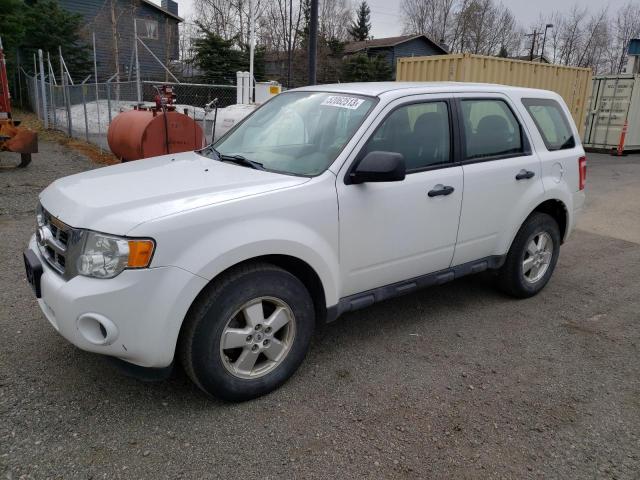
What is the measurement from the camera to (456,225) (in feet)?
13.1

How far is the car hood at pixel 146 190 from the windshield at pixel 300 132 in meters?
0.21

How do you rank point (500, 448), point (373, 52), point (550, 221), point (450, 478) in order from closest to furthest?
1. point (450, 478)
2. point (500, 448)
3. point (550, 221)
4. point (373, 52)

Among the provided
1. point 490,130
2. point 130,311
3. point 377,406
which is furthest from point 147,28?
point 377,406

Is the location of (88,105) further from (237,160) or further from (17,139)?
(237,160)

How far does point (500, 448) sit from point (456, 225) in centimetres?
169

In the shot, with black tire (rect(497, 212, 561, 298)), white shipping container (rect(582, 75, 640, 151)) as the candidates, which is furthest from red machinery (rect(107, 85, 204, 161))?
white shipping container (rect(582, 75, 640, 151))

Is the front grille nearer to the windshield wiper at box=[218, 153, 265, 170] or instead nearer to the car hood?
the car hood

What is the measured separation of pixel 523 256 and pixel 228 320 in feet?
9.40

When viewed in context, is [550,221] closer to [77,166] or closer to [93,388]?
[93,388]

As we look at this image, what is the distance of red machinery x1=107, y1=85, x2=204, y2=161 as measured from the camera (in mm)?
9477

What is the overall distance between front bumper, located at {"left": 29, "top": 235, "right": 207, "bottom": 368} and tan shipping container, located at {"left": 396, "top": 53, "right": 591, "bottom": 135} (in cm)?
1025

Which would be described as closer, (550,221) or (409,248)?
(409,248)

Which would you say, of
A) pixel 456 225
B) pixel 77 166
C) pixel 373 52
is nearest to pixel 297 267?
pixel 456 225

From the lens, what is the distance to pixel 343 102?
3.77m
